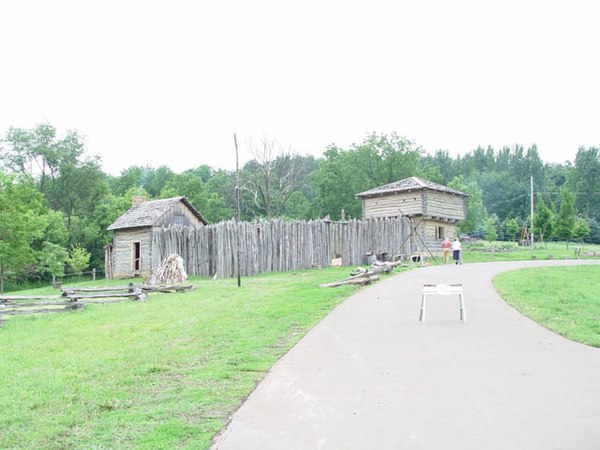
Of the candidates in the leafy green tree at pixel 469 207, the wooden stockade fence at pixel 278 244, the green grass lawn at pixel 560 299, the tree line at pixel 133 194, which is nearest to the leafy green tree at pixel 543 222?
the tree line at pixel 133 194

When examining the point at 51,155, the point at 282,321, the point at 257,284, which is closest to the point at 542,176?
the point at 51,155

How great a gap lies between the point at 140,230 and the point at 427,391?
35.3 meters

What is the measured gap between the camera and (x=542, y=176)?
108875 mm

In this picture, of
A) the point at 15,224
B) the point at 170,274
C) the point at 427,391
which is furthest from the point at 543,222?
the point at 427,391

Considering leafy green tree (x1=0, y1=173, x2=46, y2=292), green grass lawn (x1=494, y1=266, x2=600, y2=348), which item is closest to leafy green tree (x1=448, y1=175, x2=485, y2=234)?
leafy green tree (x1=0, y1=173, x2=46, y2=292)

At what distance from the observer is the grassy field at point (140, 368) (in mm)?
5484

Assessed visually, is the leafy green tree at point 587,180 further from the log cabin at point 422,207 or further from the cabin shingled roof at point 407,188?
the cabin shingled roof at point 407,188

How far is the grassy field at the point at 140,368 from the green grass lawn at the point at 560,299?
452cm

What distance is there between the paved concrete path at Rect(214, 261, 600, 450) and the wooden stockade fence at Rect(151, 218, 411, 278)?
1705 centimetres

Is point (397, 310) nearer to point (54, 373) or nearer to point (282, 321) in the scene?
point (282, 321)

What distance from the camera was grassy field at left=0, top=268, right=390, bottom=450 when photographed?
5.48 metres

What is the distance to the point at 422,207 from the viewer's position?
3697 cm

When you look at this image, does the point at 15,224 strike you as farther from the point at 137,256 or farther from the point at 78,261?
the point at 78,261

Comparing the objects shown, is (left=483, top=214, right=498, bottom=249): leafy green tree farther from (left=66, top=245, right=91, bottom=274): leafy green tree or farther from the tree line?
(left=66, top=245, right=91, bottom=274): leafy green tree
